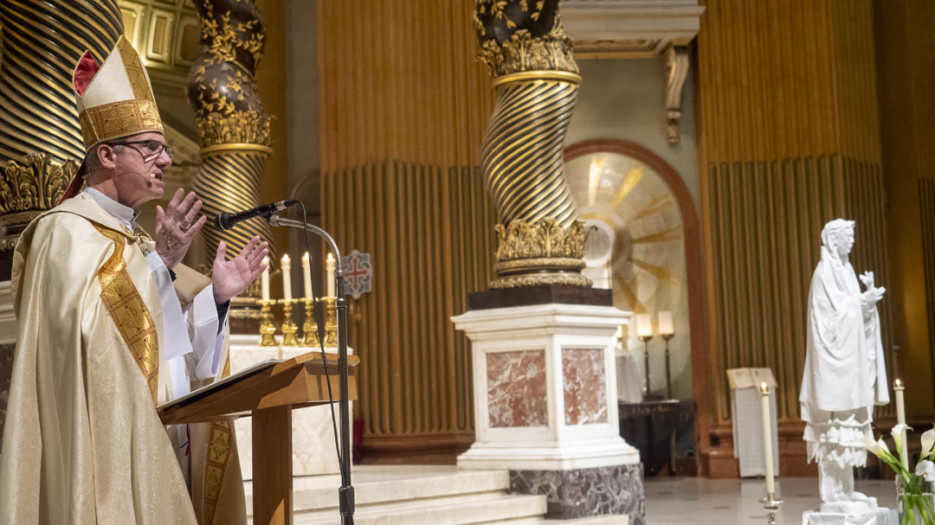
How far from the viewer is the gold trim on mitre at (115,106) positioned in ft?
9.46

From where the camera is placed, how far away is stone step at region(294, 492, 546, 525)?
5.18 meters

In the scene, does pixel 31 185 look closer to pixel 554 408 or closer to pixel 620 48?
pixel 554 408

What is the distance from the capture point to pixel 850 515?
21.0 ft

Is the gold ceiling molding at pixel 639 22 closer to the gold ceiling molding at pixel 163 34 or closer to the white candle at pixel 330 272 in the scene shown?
the gold ceiling molding at pixel 163 34

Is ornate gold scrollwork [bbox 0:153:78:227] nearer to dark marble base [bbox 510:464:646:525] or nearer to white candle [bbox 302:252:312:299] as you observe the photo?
white candle [bbox 302:252:312:299]

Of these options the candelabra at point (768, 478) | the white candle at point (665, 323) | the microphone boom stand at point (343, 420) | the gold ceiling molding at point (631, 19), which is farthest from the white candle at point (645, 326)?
the microphone boom stand at point (343, 420)

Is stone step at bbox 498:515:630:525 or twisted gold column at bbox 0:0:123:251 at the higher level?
twisted gold column at bbox 0:0:123:251

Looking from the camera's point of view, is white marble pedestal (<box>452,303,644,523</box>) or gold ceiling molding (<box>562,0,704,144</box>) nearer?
white marble pedestal (<box>452,303,644,523</box>)

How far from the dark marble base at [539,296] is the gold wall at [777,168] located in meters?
5.47

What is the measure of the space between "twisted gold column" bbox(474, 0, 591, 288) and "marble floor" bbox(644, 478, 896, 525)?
6.30ft

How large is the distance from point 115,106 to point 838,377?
4971 millimetres

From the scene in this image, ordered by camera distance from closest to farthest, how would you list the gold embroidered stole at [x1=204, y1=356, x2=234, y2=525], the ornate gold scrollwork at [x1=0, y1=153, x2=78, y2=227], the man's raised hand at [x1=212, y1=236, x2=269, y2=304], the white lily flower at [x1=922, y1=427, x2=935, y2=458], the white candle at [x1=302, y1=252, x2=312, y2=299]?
the man's raised hand at [x1=212, y1=236, x2=269, y2=304] → the gold embroidered stole at [x1=204, y1=356, x2=234, y2=525] → the white lily flower at [x1=922, y1=427, x2=935, y2=458] → the ornate gold scrollwork at [x1=0, y1=153, x2=78, y2=227] → the white candle at [x1=302, y1=252, x2=312, y2=299]

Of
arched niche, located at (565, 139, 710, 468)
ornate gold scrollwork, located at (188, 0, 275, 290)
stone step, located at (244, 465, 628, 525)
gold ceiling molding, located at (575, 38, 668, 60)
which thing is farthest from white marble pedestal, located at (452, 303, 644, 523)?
gold ceiling molding, located at (575, 38, 668, 60)

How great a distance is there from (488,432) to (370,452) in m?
4.32
